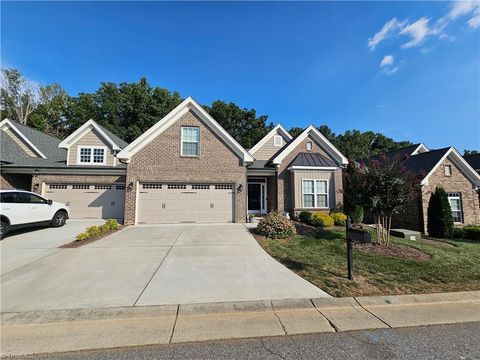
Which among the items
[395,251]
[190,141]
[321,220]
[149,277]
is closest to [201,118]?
[190,141]

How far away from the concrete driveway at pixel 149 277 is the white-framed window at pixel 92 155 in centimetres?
1086

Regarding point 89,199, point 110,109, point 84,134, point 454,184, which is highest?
point 110,109

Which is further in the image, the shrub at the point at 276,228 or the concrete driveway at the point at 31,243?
the shrub at the point at 276,228

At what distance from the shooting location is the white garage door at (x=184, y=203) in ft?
42.8

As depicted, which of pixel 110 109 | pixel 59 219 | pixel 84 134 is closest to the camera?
pixel 59 219

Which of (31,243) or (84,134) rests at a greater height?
(84,134)

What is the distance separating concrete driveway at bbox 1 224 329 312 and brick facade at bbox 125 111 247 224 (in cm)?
504

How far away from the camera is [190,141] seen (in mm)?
13719

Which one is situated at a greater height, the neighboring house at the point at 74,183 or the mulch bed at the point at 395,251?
the neighboring house at the point at 74,183

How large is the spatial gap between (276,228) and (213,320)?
21.0ft

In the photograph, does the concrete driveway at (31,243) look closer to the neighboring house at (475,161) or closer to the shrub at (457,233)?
the shrub at (457,233)

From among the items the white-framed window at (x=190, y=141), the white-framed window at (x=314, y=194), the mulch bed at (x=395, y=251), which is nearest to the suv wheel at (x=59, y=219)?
the white-framed window at (x=190, y=141)

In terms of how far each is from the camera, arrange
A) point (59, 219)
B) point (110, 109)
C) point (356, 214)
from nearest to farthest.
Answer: point (59, 219), point (356, 214), point (110, 109)

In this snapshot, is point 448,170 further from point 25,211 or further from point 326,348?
point 25,211
